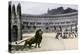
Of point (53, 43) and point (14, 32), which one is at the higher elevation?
point (14, 32)

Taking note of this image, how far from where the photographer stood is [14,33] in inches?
53.2

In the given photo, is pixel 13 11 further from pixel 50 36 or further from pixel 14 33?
pixel 50 36

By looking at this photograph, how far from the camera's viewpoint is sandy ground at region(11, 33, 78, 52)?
1.41 metres

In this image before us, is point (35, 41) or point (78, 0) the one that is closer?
point (35, 41)

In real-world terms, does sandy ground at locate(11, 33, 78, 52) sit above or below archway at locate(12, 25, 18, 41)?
below

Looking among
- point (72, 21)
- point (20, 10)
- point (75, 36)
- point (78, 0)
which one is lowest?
point (75, 36)

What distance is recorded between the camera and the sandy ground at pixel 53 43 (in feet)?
4.64

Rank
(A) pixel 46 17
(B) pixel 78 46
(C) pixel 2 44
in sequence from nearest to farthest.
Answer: (C) pixel 2 44, (A) pixel 46 17, (B) pixel 78 46

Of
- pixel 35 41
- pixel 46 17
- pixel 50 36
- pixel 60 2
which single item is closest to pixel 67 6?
pixel 60 2

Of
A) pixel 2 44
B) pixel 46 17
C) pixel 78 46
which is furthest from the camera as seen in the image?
pixel 78 46

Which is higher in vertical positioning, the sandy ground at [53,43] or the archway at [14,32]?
the archway at [14,32]

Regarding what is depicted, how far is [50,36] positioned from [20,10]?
40 cm

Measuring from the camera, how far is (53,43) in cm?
146

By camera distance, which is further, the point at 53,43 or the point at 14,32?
the point at 53,43
